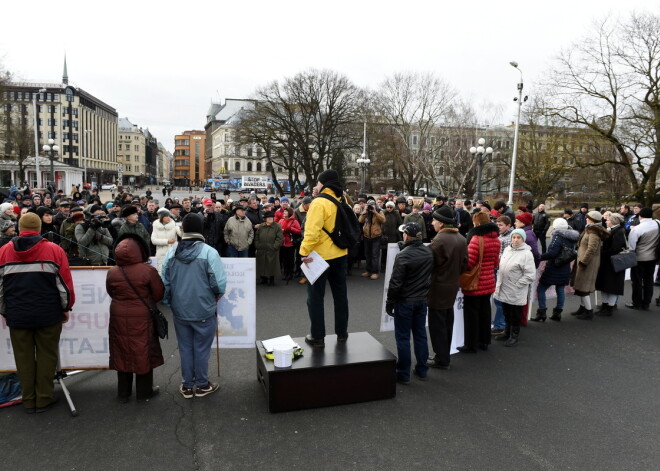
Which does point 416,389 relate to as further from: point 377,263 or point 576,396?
point 377,263

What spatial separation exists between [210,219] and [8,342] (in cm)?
629

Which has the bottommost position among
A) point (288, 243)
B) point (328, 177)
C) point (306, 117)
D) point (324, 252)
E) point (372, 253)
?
point (372, 253)

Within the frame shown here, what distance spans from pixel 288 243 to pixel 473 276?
238 inches

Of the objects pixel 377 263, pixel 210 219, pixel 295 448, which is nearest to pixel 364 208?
pixel 377 263

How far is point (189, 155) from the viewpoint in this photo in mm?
173375

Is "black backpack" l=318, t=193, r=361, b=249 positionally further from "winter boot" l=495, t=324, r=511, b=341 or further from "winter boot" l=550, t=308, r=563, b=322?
"winter boot" l=550, t=308, r=563, b=322

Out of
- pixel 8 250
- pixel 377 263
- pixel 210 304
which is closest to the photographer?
pixel 8 250

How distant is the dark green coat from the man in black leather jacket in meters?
5.75

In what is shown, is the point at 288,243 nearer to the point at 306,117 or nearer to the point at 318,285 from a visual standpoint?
the point at 318,285

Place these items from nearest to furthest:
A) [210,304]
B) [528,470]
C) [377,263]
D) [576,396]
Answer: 1. [528,470]
2. [210,304]
3. [576,396]
4. [377,263]

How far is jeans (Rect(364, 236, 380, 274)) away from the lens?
11562 mm

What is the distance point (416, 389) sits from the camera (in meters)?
5.03

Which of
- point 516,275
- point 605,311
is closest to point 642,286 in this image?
point 605,311

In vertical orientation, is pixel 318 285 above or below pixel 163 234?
below
